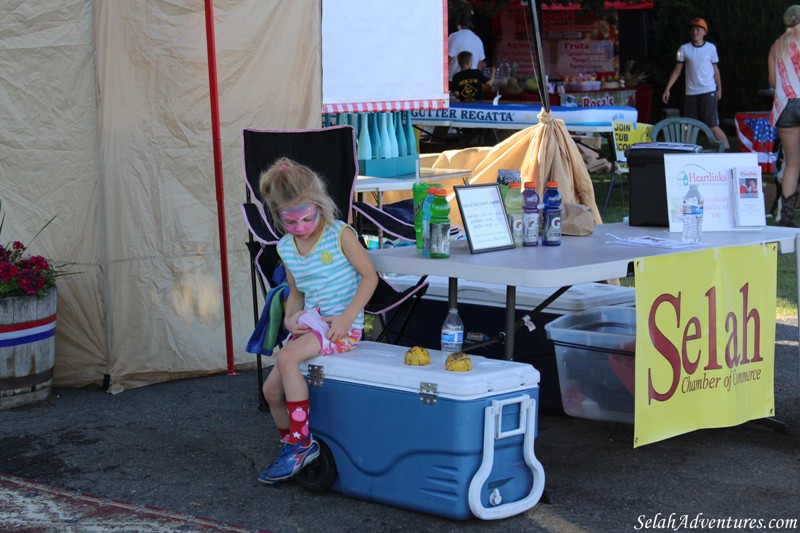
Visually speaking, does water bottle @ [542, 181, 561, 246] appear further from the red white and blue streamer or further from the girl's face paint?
the red white and blue streamer

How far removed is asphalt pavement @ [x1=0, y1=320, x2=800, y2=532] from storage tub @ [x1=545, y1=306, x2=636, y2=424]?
0.64ft

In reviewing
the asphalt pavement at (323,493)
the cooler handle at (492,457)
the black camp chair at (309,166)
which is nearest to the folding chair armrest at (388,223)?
the black camp chair at (309,166)

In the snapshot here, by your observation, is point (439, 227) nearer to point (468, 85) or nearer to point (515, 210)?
point (515, 210)

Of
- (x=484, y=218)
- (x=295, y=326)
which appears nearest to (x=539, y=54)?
(x=484, y=218)

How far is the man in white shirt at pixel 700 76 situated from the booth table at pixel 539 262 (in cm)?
999

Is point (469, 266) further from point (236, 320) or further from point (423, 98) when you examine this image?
point (423, 98)

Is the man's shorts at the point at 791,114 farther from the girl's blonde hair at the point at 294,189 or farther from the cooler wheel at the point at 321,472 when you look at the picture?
the cooler wheel at the point at 321,472

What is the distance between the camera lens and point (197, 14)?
18.9 ft

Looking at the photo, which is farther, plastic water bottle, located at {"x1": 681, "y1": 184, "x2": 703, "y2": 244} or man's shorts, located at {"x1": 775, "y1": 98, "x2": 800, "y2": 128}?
man's shorts, located at {"x1": 775, "y1": 98, "x2": 800, "y2": 128}

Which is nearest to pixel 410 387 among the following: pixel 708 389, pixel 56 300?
pixel 708 389

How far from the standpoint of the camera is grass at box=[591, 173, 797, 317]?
735 centimetres

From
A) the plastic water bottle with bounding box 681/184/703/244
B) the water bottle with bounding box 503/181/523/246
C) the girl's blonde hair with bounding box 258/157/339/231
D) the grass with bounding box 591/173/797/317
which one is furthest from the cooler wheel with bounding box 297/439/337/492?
the grass with bounding box 591/173/797/317

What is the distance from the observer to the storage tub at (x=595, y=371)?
174 inches

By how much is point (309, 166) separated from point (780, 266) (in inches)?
188
